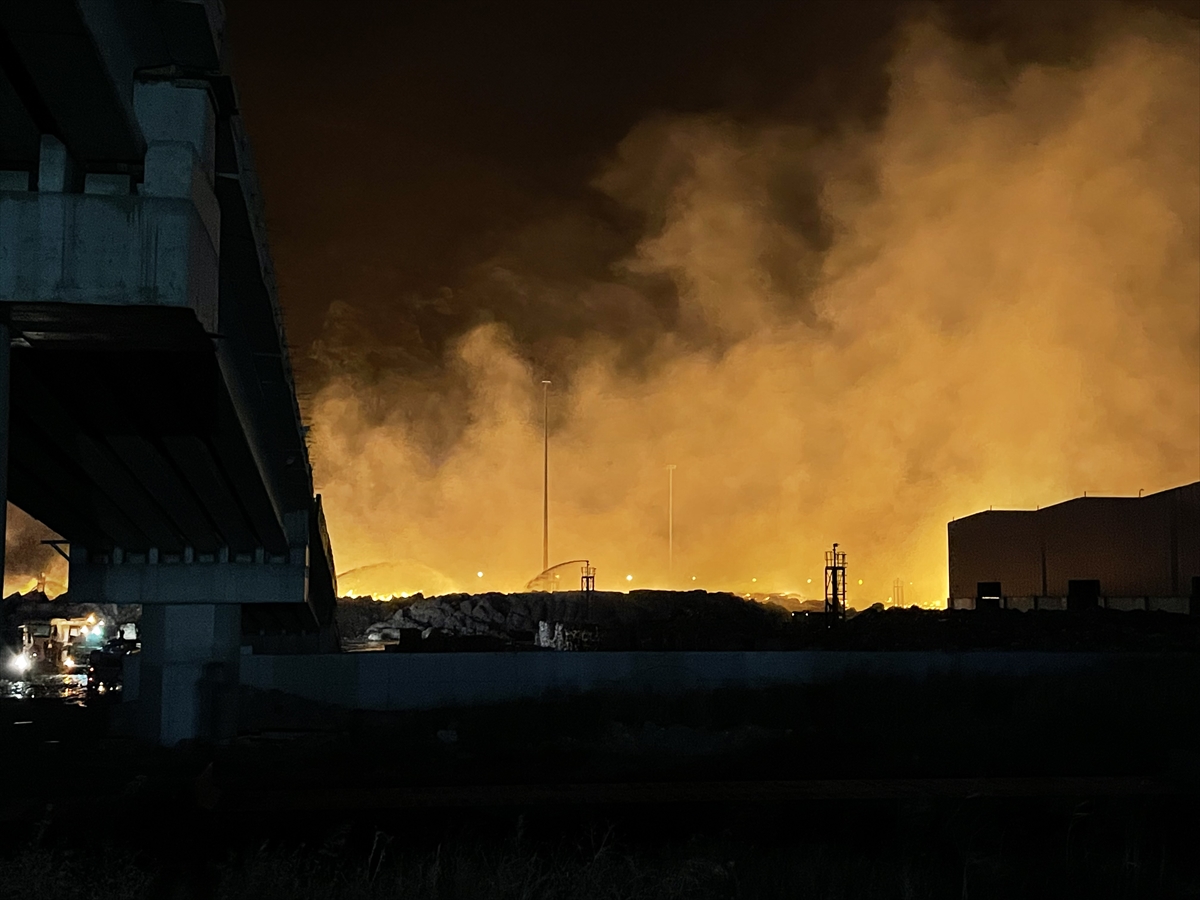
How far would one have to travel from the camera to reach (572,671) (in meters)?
32.0

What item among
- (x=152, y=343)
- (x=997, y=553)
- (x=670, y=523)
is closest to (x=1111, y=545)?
(x=997, y=553)

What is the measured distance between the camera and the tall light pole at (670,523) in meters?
100

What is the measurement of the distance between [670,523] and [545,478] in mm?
10746

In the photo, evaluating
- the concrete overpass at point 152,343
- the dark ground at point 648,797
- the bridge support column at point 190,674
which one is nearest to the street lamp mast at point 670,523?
the dark ground at point 648,797

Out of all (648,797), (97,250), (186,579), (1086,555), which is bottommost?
(648,797)

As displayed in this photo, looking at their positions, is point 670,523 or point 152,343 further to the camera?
point 670,523

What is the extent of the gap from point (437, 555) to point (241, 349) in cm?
8664

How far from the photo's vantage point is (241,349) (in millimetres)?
18281

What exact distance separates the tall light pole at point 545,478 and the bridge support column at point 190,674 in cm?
6913

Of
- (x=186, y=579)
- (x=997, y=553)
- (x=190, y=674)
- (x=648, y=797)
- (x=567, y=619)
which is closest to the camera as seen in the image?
(x=648, y=797)

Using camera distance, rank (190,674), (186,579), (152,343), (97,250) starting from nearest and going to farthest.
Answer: (97,250) → (152,343) → (186,579) → (190,674)

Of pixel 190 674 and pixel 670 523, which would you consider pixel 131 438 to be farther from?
pixel 670 523

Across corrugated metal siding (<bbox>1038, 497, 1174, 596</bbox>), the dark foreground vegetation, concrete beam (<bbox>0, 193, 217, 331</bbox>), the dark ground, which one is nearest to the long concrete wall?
the dark ground

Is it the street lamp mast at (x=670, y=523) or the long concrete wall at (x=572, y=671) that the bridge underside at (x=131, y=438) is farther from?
the street lamp mast at (x=670, y=523)
